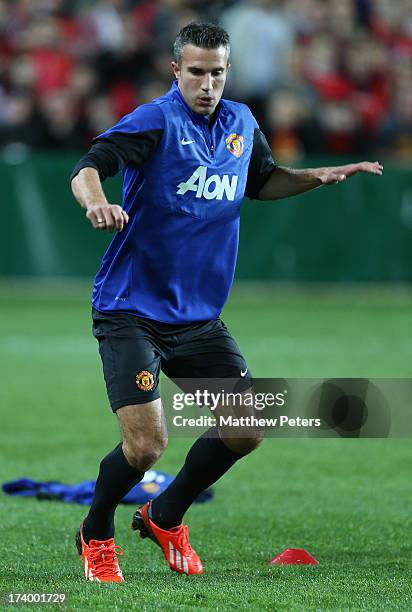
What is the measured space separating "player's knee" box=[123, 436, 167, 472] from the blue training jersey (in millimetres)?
536

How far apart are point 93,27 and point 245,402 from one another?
1418 cm

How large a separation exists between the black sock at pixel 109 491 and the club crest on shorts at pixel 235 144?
137 cm

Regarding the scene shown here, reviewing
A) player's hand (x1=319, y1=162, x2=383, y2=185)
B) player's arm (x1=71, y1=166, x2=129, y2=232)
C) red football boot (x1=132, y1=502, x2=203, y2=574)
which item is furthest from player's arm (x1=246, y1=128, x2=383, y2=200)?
red football boot (x1=132, y1=502, x2=203, y2=574)

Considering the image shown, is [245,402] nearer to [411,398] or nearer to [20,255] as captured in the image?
[411,398]

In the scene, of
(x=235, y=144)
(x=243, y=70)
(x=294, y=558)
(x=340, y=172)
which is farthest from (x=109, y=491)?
(x=243, y=70)

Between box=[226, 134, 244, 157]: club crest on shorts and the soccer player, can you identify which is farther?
box=[226, 134, 244, 157]: club crest on shorts

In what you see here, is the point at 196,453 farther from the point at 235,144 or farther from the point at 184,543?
the point at 235,144

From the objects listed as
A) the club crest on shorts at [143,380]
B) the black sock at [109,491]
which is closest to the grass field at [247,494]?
the black sock at [109,491]

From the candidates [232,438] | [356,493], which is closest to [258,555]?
[232,438]

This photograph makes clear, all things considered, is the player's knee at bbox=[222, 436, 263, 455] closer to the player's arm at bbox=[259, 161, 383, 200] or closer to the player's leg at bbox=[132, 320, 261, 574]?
the player's leg at bbox=[132, 320, 261, 574]

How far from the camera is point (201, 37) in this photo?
18.0 ft

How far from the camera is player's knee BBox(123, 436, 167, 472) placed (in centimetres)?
532

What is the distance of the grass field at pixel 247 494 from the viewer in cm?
507

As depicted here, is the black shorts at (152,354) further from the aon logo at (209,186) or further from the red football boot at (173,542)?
the red football boot at (173,542)
